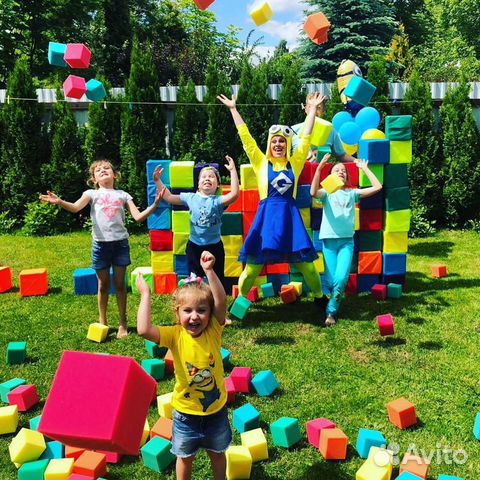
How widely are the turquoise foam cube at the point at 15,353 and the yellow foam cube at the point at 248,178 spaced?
2758mm

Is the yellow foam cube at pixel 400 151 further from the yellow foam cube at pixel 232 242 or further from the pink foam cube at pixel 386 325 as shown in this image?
the pink foam cube at pixel 386 325

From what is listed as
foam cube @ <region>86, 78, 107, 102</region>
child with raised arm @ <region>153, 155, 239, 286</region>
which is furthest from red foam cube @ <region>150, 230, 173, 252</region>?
foam cube @ <region>86, 78, 107, 102</region>

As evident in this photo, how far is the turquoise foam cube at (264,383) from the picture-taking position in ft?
12.2

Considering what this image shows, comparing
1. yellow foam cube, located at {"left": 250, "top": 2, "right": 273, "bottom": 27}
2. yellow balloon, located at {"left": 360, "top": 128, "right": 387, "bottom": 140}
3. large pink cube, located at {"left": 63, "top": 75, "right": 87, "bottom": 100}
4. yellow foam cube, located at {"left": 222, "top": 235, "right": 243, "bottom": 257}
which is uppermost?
yellow foam cube, located at {"left": 250, "top": 2, "right": 273, "bottom": 27}

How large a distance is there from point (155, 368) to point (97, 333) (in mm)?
1016

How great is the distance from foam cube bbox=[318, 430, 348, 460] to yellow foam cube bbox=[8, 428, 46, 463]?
1.62 m

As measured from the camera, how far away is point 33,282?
241 inches

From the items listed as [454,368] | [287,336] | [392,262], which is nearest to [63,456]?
[287,336]

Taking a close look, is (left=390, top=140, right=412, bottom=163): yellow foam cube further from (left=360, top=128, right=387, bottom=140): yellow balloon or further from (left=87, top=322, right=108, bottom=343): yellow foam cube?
(left=87, top=322, right=108, bottom=343): yellow foam cube

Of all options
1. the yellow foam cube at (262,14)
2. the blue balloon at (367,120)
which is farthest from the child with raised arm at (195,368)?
the blue balloon at (367,120)

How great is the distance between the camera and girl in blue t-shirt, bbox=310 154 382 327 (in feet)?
16.7

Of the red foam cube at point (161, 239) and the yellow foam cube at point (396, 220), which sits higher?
A: the yellow foam cube at point (396, 220)

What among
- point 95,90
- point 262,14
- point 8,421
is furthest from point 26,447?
point 95,90

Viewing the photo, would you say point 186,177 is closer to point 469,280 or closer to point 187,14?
point 469,280
